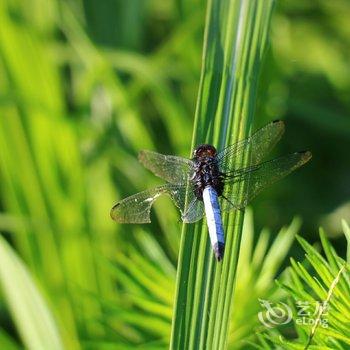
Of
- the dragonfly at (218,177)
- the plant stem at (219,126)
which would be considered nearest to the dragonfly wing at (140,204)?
the dragonfly at (218,177)

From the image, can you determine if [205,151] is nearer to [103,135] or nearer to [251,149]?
[251,149]

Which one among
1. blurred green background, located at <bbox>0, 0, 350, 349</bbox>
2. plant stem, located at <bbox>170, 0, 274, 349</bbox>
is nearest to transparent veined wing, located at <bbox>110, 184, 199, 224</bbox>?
plant stem, located at <bbox>170, 0, 274, 349</bbox>

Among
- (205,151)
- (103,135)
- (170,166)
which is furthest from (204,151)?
(103,135)

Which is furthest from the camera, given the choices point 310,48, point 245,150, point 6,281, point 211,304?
point 310,48

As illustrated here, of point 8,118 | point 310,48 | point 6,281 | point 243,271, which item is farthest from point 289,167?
point 310,48

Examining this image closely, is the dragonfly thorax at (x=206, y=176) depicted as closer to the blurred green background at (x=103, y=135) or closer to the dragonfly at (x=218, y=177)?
the dragonfly at (x=218, y=177)

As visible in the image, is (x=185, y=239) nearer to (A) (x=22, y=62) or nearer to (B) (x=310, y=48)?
(A) (x=22, y=62)

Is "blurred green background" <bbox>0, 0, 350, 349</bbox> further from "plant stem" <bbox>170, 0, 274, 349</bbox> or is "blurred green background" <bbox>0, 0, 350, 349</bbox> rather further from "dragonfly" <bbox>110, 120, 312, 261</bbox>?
"plant stem" <bbox>170, 0, 274, 349</bbox>
